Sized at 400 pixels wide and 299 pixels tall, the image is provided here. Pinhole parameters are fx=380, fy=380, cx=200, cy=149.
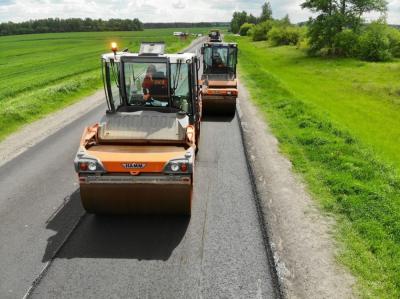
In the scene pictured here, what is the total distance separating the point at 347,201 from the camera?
26.5 ft

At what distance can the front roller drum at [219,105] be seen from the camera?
50.6 feet

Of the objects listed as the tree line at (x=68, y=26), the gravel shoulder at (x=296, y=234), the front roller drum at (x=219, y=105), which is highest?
the tree line at (x=68, y=26)

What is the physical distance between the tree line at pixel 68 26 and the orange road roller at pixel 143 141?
481 ft

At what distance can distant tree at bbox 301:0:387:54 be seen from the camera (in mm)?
42469

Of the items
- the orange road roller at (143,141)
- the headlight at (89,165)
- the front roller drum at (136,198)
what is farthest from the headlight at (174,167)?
the headlight at (89,165)

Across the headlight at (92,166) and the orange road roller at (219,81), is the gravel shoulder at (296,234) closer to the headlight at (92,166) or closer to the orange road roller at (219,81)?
the headlight at (92,166)

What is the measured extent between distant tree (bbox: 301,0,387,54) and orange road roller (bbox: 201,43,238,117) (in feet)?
95.4

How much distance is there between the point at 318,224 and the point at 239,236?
5.36 ft

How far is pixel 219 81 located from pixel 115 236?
10485 millimetres

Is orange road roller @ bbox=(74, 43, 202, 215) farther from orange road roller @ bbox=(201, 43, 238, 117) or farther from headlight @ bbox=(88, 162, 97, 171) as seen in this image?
orange road roller @ bbox=(201, 43, 238, 117)

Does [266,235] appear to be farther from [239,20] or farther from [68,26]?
[68,26]

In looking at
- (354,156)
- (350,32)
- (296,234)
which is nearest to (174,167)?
(296,234)

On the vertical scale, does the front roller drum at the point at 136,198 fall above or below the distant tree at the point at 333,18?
below

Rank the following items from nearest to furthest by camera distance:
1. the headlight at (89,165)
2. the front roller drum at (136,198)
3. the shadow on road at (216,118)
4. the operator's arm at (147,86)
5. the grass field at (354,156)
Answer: the grass field at (354,156) → the headlight at (89,165) → the front roller drum at (136,198) → the operator's arm at (147,86) → the shadow on road at (216,118)
